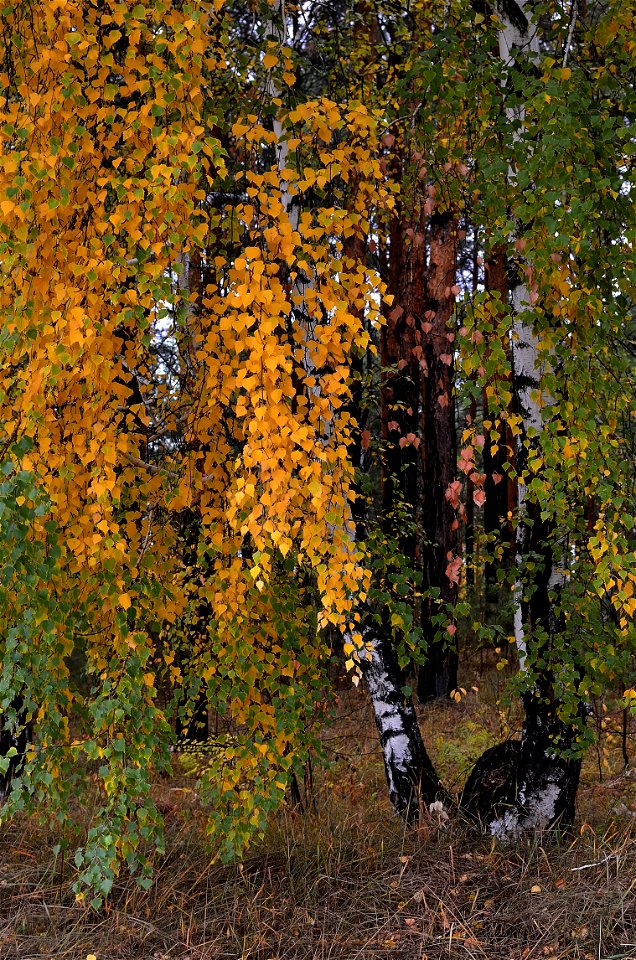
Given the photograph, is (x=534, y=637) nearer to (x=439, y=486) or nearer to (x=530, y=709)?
(x=530, y=709)

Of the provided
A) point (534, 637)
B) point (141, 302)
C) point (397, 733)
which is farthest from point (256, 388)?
point (397, 733)

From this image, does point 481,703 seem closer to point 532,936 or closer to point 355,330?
point 532,936

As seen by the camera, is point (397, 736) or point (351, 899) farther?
point (397, 736)

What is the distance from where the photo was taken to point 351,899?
3.92 m

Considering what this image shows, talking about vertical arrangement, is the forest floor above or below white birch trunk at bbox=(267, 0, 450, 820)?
below

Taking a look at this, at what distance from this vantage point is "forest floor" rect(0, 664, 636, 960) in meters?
3.57

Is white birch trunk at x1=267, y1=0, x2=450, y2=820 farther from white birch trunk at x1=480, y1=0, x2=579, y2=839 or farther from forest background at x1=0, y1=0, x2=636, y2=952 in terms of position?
white birch trunk at x1=480, y1=0, x2=579, y2=839

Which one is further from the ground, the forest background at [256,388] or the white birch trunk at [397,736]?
the forest background at [256,388]

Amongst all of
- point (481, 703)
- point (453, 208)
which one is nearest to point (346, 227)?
point (453, 208)

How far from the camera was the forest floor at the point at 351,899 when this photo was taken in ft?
11.7

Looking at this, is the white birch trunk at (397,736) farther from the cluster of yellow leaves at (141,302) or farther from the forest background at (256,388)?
the cluster of yellow leaves at (141,302)

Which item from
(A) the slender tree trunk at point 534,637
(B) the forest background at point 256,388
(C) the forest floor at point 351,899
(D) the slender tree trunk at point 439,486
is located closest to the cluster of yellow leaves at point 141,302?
(B) the forest background at point 256,388

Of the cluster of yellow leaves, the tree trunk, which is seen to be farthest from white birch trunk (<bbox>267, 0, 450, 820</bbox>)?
the cluster of yellow leaves

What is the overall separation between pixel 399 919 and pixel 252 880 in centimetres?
81
